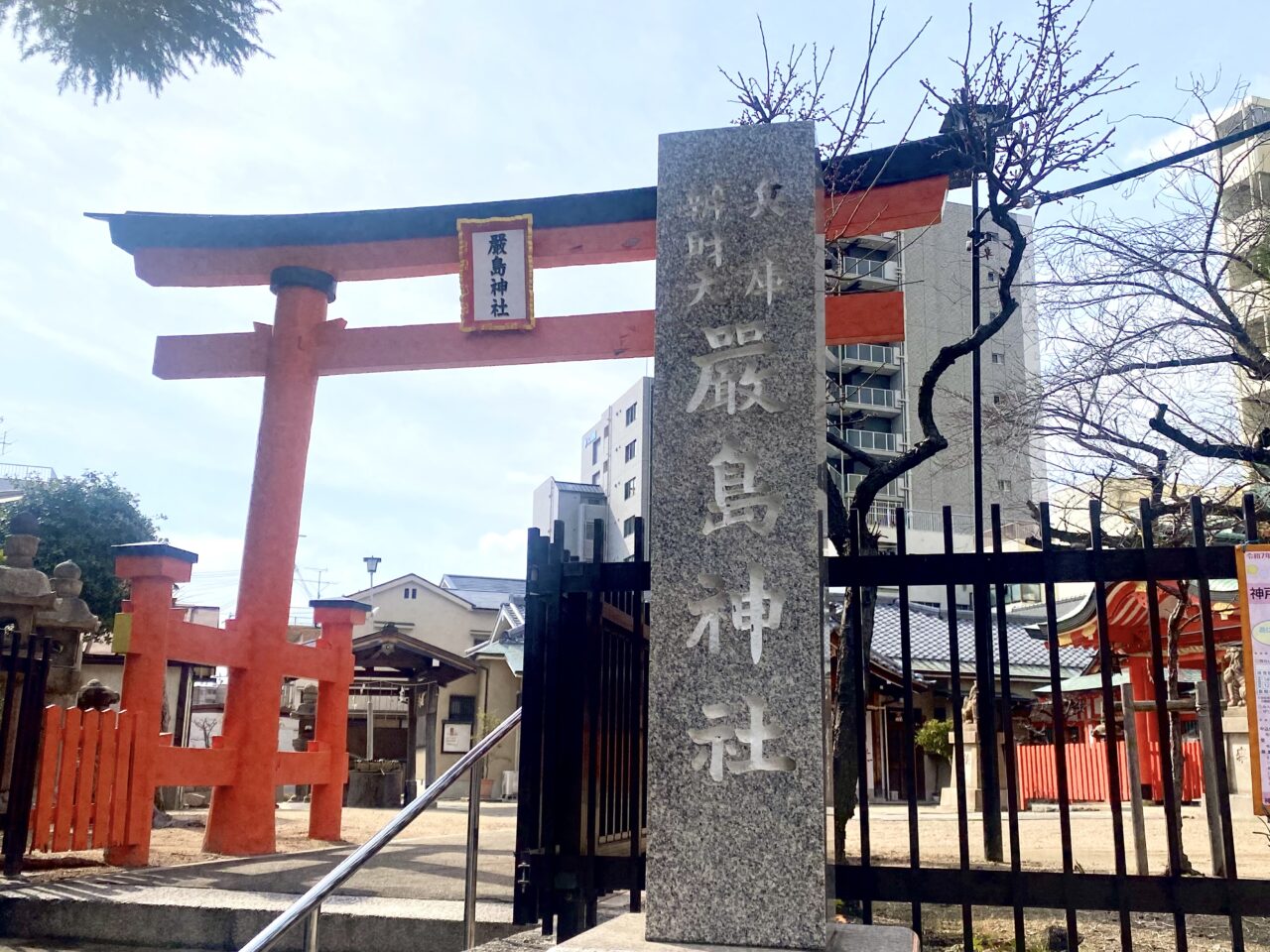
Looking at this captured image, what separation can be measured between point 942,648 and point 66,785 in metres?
22.0

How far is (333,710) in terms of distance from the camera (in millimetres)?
11125

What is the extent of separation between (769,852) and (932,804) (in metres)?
19.8

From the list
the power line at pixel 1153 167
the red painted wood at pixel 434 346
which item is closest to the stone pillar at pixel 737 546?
the power line at pixel 1153 167

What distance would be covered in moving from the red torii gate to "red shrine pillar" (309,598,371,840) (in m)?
0.12

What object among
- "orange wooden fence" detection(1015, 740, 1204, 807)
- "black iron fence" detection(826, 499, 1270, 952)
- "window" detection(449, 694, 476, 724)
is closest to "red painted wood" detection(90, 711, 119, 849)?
"black iron fence" detection(826, 499, 1270, 952)

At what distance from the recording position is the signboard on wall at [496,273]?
414 inches

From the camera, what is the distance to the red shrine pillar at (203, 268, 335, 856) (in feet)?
31.1

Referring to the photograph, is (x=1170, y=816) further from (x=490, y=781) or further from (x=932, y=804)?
(x=490, y=781)

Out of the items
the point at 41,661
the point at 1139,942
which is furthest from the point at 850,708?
the point at 41,661

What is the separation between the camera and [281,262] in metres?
10.9

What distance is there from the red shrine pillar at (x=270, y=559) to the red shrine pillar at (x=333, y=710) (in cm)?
104

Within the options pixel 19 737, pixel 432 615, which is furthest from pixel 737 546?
pixel 432 615

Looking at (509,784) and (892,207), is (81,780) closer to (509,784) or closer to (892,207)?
(892,207)

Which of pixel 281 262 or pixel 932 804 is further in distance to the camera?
pixel 932 804
